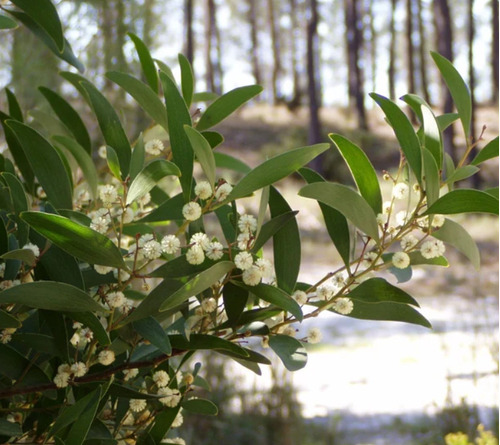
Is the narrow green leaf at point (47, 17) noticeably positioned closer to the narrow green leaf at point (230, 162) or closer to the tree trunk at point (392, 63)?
the narrow green leaf at point (230, 162)

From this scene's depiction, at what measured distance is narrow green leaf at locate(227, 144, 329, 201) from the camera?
0.83 ft

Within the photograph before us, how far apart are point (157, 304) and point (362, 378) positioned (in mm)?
3668

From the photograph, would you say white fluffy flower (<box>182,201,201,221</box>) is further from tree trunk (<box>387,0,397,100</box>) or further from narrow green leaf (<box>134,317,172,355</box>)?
tree trunk (<box>387,0,397,100</box>)

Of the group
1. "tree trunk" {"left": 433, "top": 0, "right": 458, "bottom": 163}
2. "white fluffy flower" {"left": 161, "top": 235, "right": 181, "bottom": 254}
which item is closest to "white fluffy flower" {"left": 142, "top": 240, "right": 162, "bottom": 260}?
"white fluffy flower" {"left": 161, "top": 235, "right": 181, "bottom": 254}

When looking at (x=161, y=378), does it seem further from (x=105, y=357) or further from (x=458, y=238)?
(x=458, y=238)

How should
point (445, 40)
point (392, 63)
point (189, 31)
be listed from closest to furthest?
point (445, 40) → point (189, 31) → point (392, 63)

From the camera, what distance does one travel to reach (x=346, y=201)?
0.27 meters

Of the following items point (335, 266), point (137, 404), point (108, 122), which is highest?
point (335, 266)

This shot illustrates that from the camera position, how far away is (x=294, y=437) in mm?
2115

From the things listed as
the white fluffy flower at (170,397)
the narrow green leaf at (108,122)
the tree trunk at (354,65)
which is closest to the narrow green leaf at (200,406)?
the white fluffy flower at (170,397)

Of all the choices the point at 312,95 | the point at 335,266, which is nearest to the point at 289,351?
the point at 335,266

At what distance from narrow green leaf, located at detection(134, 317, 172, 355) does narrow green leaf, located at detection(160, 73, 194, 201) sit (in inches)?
2.0

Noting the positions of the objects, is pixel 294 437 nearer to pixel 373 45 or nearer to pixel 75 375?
pixel 75 375

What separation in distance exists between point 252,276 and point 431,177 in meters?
0.08
